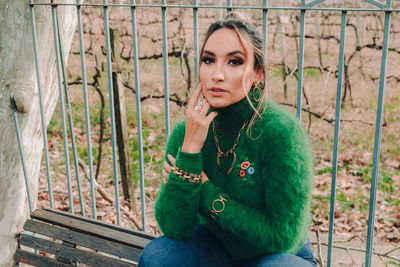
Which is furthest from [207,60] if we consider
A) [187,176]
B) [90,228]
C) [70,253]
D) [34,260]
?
[34,260]

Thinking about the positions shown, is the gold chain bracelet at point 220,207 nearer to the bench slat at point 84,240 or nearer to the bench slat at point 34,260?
the bench slat at point 84,240

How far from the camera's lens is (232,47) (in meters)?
1.61

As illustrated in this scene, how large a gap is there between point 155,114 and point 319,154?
2.73m

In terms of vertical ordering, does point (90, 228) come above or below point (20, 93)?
below

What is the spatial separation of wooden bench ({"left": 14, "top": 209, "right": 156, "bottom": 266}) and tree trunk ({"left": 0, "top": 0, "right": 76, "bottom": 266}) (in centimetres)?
20

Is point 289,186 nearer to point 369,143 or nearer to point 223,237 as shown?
point 223,237

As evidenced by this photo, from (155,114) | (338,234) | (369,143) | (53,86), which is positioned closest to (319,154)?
(369,143)

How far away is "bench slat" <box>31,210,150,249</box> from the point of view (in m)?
2.27

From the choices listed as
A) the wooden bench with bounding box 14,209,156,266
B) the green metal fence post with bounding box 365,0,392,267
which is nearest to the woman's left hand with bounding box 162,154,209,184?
the wooden bench with bounding box 14,209,156,266

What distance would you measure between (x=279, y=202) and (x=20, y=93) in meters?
1.93

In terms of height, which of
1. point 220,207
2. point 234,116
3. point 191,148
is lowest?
point 220,207

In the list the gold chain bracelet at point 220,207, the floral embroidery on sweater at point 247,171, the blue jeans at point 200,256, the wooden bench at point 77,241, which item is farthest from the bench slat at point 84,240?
the floral embroidery on sweater at point 247,171

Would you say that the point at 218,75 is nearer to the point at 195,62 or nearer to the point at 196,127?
the point at 196,127

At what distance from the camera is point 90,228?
2.45 meters
